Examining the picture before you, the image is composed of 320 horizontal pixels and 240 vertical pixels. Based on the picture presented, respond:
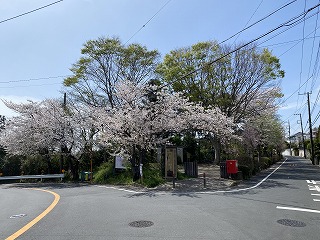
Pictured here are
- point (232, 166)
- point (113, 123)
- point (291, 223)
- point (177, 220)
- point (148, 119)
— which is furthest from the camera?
point (232, 166)

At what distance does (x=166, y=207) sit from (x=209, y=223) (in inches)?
97.9

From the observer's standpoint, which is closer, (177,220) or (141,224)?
(141,224)

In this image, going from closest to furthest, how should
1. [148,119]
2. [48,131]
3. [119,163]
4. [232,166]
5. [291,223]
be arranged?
[291,223] → [148,119] → [232,166] → [119,163] → [48,131]

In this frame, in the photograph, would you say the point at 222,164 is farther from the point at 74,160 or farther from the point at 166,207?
the point at 74,160

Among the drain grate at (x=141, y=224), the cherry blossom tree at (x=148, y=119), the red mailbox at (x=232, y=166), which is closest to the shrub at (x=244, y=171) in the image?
the red mailbox at (x=232, y=166)

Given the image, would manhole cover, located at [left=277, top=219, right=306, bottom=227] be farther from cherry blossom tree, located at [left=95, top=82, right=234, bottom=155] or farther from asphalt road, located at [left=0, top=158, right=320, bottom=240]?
cherry blossom tree, located at [left=95, top=82, right=234, bottom=155]

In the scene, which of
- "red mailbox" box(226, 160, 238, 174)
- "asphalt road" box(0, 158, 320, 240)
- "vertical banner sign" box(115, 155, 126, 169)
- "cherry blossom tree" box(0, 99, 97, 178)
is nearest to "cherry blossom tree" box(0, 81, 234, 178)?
"cherry blossom tree" box(0, 99, 97, 178)

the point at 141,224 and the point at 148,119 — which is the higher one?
the point at 148,119

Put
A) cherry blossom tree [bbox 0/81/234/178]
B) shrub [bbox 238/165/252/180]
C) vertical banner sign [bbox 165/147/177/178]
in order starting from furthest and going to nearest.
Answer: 1. shrub [bbox 238/165/252/180]
2. cherry blossom tree [bbox 0/81/234/178]
3. vertical banner sign [bbox 165/147/177/178]

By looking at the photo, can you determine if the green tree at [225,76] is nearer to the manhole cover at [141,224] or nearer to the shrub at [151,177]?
the shrub at [151,177]

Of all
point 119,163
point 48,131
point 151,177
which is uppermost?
point 48,131

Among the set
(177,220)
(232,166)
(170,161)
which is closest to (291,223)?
(177,220)

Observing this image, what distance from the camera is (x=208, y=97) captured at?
28078 mm

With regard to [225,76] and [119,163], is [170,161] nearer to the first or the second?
[119,163]
